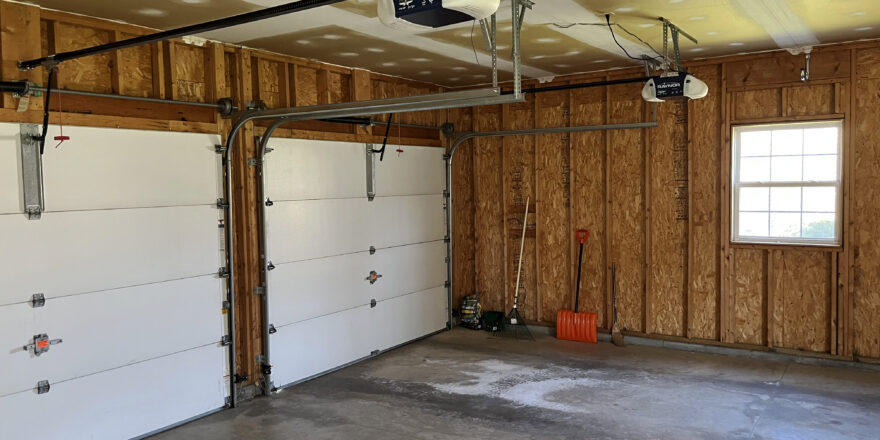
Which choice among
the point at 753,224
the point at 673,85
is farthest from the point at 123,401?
the point at 753,224

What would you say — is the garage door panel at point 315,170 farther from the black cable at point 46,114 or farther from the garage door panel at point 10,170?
the garage door panel at point 10,170

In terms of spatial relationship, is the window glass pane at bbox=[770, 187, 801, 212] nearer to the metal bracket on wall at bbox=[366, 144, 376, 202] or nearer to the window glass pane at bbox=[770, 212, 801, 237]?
the window glass pane at bbox=[770, 212, 801, 237]

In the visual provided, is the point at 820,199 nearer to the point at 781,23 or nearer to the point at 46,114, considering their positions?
the point at 781,23

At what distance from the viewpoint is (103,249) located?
14.8 ft

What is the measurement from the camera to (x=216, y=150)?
17.2 ft

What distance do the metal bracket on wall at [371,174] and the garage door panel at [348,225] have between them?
3.9 inches

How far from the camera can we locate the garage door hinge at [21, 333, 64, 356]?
415 cm

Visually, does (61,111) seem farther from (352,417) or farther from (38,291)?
(352,417)

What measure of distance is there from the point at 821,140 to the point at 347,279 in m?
4.82

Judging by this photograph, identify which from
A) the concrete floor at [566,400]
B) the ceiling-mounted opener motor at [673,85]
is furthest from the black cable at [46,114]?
the ceiling-mounted opener motor at [673,85]

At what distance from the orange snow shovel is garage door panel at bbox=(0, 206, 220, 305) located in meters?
4.04

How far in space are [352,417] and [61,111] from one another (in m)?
3.04

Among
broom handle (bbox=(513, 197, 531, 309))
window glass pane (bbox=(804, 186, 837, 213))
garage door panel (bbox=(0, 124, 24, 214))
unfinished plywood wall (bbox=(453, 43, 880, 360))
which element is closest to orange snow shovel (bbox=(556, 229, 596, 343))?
unfinished plywood wall (bbox=(453, 43, 880, 360))

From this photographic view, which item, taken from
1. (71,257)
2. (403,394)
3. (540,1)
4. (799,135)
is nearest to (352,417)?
(403,394)
